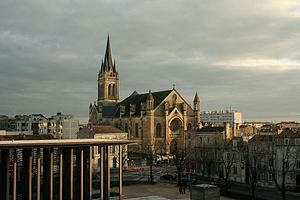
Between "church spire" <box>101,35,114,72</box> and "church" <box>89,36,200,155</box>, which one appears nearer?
"church" <box>89,36,200,155</box>

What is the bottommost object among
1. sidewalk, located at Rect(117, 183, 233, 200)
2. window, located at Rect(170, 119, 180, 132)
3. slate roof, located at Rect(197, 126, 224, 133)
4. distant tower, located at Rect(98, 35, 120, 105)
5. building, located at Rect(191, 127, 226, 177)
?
Result: sidewalk, located at Rect(117, 183, 233, 200)

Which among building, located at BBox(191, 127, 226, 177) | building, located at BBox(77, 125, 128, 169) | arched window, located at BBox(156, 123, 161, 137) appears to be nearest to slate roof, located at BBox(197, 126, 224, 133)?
arched window, located at BBox(156, 123, 161, 137)

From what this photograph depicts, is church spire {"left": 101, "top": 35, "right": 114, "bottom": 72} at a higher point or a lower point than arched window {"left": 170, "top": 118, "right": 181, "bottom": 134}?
higher

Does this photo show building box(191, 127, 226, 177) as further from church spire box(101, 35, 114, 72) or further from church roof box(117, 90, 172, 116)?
church spire box(101, 35, 114, 72)

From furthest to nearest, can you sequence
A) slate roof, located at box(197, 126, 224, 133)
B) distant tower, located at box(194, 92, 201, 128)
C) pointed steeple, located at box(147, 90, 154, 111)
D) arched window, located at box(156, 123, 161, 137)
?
distant tower, located at box(194, 92, 201, 128) < arched window, located at box(156, 123, 161, 137) < pointed steeple, located at box(147, 90, 154, 111) < slate roof, located at box(197, 126, 224, 133)

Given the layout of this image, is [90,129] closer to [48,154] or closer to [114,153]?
[114,153]

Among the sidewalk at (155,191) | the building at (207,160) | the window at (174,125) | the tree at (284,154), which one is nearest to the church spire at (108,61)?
Result: the window at (174,125)

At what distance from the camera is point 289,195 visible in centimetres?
4094

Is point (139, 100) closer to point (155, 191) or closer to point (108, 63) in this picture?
point (108, 63)

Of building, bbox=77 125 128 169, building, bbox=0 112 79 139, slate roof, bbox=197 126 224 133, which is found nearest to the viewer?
building, bbox=77 125 128 169

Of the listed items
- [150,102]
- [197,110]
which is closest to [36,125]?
[150,102]

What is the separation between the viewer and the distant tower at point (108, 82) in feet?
376

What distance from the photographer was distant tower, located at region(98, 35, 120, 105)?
114625mm

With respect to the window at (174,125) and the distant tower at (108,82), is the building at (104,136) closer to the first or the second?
the window at (174,125)
